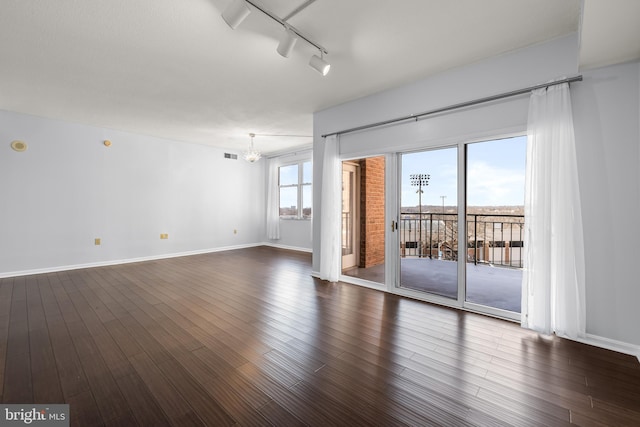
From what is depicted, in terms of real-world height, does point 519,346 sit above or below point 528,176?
below

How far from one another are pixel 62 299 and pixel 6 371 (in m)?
1.87

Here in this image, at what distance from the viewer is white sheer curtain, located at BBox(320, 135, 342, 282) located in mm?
4320

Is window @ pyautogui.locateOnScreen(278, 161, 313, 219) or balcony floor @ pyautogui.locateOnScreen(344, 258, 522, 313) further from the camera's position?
window @ pyautogui.locateOnScreen(278, 161, 313, 219)

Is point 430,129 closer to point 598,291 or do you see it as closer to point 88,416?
point 598,291

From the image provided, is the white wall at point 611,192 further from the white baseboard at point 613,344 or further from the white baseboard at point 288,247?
the white baseboard at point 288,247

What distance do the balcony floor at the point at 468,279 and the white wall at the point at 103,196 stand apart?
4495mm

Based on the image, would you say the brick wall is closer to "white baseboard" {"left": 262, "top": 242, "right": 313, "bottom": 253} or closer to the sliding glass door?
the sliding glass door

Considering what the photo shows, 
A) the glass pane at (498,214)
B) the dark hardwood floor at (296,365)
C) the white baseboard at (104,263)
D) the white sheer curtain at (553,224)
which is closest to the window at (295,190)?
the white baseboard at (104,263)

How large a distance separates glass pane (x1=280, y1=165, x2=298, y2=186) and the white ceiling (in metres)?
3.47

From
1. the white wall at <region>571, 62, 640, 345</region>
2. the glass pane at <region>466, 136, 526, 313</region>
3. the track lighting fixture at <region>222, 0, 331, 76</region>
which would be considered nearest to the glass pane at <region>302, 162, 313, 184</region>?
the glass pane at <region>466, 136, 526, 313</region>

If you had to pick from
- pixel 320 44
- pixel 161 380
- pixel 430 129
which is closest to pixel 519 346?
pixel 430 129

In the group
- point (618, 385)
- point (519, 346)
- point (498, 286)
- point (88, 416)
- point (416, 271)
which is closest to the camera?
point (88, 416)

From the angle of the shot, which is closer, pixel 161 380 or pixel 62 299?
pixel 161 380

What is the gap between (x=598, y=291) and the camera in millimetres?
→ 2387
